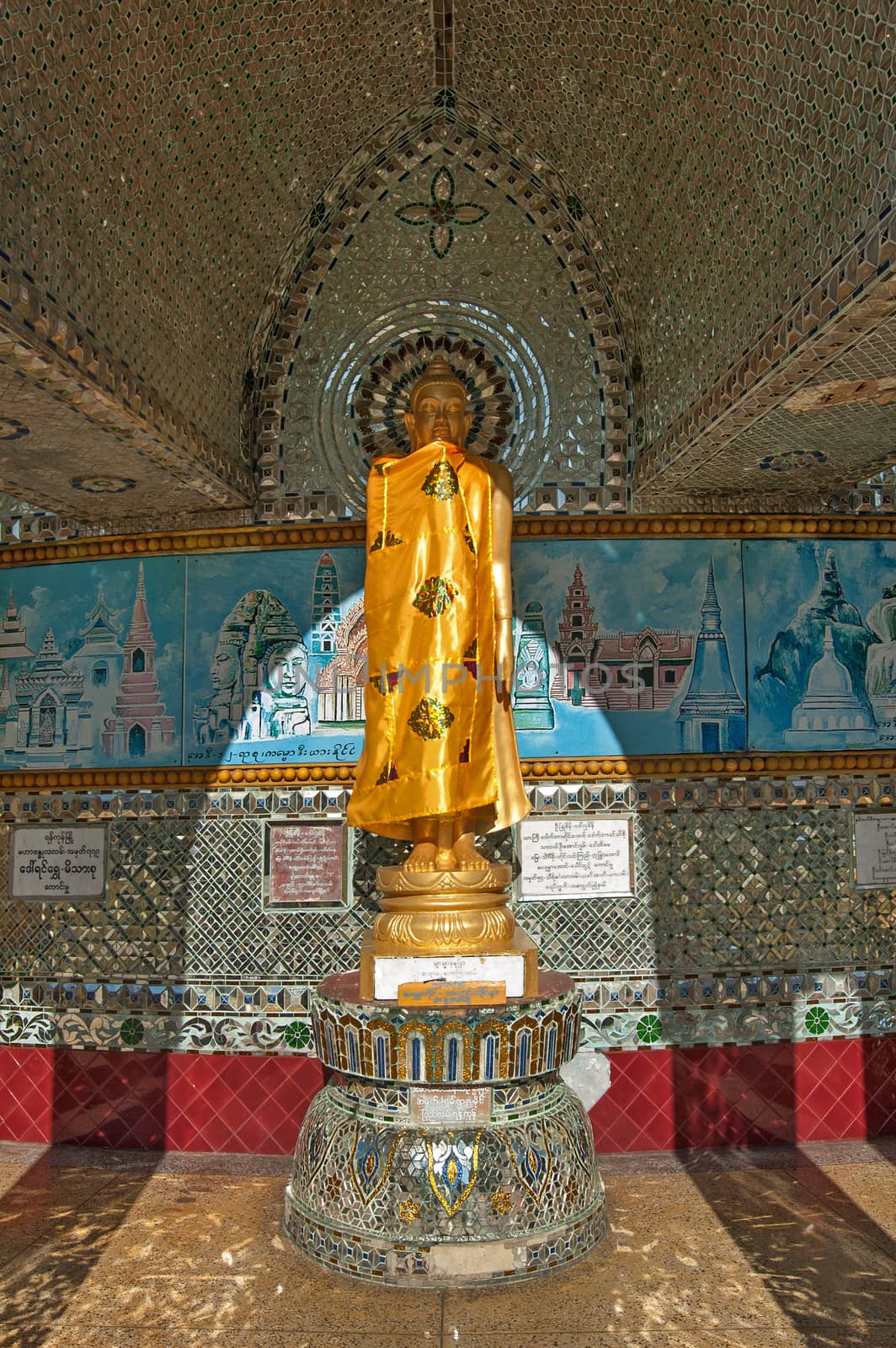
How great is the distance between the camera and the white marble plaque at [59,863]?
562 centimetres

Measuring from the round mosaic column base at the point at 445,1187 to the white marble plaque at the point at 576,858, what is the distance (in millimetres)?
1383

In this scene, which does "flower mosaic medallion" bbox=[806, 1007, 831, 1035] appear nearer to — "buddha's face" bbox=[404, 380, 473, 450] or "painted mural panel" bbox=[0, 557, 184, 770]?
"buddha's face" bbox=[404, 380, 473, 450]

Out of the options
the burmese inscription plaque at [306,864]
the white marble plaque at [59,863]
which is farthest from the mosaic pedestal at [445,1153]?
the white marble plaque at [59,863]

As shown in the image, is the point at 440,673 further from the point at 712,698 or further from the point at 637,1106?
the point at 637,1106

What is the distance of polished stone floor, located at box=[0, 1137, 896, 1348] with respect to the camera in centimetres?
344

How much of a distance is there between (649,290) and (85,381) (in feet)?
9.71

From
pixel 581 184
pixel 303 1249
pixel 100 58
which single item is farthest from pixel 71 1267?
pixel 581 184

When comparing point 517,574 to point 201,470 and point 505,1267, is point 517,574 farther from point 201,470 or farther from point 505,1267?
point 505,1267

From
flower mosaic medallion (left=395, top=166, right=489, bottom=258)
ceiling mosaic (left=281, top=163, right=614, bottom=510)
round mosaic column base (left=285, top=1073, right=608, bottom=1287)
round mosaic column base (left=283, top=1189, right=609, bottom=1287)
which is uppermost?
flower mosaic medallion (left=395, top=166, right=489, bottom=258)

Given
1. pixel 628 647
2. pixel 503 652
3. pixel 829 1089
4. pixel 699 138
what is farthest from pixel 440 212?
pixel 829 1089

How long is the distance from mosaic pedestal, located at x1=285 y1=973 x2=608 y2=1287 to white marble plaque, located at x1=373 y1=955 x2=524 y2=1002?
0.08 metres

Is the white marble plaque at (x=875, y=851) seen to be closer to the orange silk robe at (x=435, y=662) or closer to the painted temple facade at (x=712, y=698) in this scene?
the painted temple facade at (x=712, y=698)

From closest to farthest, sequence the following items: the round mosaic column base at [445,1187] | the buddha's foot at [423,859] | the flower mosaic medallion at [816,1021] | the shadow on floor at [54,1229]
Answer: the shadow on floor at [54,1229], the round mosaic column base at [445,1187], the buddha's foot at [423,859], the flower mosaic medallion at [816,1021]

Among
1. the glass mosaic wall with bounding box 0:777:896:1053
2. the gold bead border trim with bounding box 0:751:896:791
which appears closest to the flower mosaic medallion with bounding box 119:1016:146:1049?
the glass mosaic wall with bounding box 0:777:896:1053
